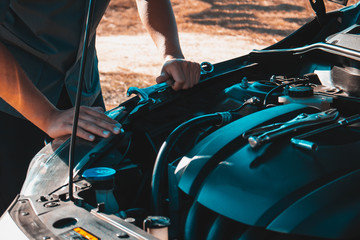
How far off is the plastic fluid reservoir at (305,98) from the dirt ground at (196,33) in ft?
11.7

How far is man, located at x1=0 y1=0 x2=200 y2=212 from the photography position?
1.42m

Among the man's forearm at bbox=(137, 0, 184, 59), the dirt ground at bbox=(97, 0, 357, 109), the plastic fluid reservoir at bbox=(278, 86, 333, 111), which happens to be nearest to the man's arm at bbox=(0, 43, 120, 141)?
the plastic fluid reservoir at bbox=(278, 86, 333, 111)

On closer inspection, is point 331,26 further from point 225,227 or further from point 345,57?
point 225,227

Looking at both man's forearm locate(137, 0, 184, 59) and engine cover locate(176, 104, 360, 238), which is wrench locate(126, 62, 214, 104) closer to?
man's forearm locate(137, 0, 184, 59)

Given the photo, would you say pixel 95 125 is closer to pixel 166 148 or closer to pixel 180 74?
pixel 166 148

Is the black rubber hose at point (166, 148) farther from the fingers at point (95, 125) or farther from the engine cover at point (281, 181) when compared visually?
the fingers at point (95, 125)

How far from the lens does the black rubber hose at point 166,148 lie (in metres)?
1.06

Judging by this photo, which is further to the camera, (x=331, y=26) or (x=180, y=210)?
(x=331, y=26)

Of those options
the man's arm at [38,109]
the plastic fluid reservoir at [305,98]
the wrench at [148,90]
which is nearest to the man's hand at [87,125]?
the man's arm at [38,109]

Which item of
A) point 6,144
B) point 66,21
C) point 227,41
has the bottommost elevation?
point 227,41

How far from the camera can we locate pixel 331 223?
864 millimetres

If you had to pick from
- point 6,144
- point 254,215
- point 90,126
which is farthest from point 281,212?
point 6,144

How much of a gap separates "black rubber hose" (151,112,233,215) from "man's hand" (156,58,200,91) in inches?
12.7

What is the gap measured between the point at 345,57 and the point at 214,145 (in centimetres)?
57
